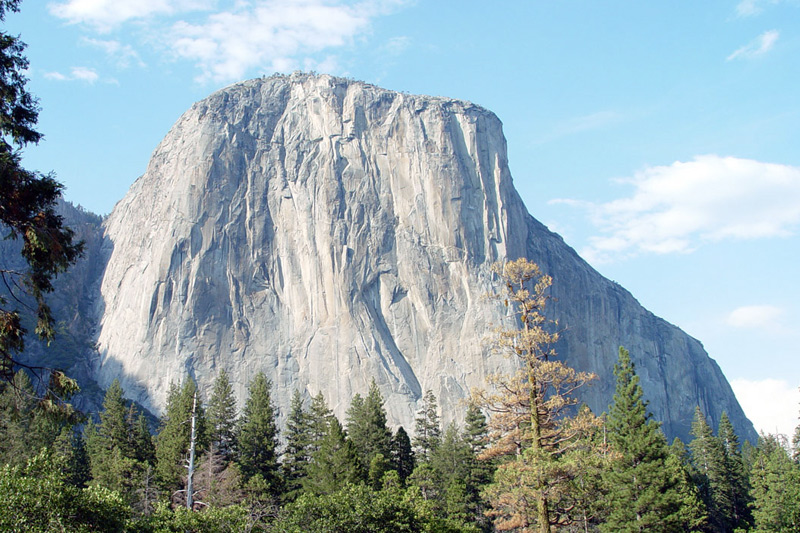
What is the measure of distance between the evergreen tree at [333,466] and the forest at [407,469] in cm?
10

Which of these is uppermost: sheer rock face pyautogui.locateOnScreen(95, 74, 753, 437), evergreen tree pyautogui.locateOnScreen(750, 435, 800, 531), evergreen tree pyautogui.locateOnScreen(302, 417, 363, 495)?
sheer rock face pyautogui.locateOnScreen(95, 74, 753, 437)

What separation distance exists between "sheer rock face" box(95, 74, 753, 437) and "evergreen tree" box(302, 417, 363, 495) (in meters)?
53.8

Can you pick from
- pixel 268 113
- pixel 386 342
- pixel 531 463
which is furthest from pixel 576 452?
pixel 268 113

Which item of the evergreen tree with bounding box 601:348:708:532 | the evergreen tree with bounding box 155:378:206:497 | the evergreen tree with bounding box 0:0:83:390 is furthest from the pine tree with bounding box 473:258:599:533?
the evergreen tree with bounding box 155:378:206:497

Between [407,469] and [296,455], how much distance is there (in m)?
8.22

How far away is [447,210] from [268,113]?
114 ft

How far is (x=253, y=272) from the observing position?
4299 inches

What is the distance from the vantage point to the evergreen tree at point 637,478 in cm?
4022

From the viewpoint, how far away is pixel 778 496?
49188mm

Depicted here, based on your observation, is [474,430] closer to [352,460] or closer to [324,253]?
[352,460]

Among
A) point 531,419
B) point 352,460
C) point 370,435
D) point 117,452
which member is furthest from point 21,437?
point 531,419

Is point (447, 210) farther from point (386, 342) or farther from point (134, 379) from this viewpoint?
point (134, 379)

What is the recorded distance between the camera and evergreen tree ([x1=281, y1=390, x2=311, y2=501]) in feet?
154

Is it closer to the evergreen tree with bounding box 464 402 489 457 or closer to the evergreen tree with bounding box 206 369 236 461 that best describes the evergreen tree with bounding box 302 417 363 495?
the evergreen tree with bounding box 206 369 236 461
